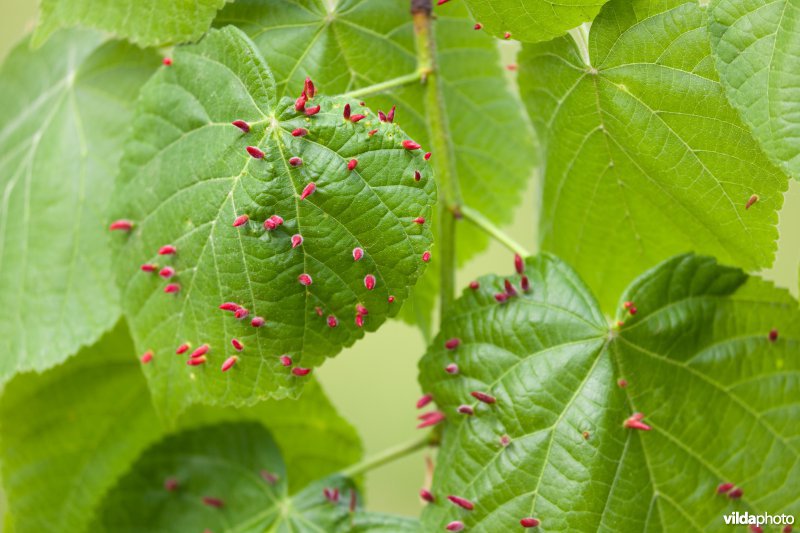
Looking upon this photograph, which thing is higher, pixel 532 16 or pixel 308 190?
pixel 532 16

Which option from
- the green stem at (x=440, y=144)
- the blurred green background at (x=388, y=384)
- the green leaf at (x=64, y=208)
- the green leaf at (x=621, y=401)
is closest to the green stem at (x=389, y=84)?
the green stem at (x=440, y=144)

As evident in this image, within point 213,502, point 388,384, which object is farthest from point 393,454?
point 388,384

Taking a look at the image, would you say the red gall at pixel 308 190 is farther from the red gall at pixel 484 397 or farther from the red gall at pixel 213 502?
the red gall at pixel 213 502

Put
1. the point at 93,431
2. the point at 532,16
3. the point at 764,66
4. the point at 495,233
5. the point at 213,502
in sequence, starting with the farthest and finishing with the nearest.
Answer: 1. the point at 93,431
2. the point at 213,502
3. the point at 495,233
4. the point at 532,16
5. the point at 764,66

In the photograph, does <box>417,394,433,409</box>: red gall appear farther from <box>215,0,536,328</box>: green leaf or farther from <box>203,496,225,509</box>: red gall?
<box>203,496,225,509</box>: red gall

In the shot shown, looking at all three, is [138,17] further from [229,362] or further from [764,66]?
[764,66]

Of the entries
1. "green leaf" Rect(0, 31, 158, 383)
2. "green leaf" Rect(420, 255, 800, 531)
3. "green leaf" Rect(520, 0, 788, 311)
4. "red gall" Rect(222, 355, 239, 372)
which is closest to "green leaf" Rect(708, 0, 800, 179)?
"green leaf" Rect(520, 0, 788, 311)

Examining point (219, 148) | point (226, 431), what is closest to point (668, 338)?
point (219, 148)
